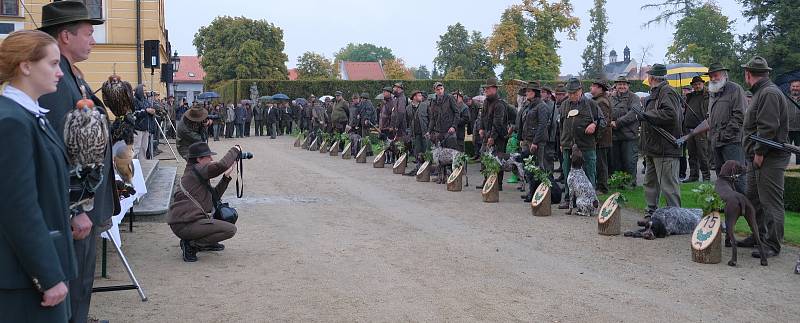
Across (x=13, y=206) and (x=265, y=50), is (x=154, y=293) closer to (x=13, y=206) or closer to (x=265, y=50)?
(x=13, y=206)

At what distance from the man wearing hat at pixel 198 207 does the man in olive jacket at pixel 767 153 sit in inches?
224

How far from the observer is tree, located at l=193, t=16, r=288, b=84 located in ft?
236

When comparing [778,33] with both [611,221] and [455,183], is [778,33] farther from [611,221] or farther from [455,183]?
[611,221]

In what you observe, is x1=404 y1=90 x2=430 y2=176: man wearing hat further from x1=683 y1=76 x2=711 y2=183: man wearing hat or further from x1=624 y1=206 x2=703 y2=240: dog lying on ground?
x1=624 y1=206 x2=703 y2=240: dog lying on ground

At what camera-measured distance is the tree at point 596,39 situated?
99.3 meters

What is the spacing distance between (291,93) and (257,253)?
4532 centimetres

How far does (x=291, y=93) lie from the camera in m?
54.0

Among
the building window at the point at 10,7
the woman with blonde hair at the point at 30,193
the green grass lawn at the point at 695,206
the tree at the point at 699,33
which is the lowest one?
the green grass lawn at the point at 695,206

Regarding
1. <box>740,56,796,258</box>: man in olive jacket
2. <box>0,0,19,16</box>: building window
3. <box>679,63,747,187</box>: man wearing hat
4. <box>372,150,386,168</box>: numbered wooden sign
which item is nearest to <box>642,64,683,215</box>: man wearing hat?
<box>679,63,747,187</box>: man wearing hat

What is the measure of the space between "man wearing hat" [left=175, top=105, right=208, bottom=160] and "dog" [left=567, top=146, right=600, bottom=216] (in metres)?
5.78

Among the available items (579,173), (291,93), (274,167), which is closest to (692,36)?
(291,93)

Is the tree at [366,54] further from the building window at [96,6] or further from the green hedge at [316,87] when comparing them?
the building window at [96,6]

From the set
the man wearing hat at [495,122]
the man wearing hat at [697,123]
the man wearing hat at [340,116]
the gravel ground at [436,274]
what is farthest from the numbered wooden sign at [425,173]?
the man wearing hat at [340,116]

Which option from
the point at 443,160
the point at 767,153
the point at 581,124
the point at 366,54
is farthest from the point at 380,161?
the point at 366,54
